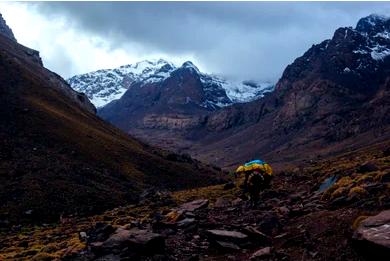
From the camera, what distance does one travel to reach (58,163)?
8425cm

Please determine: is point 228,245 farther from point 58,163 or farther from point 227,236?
point 58,163

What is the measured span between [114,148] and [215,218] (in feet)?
274

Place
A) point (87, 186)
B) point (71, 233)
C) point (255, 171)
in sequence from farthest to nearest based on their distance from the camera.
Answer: point (87, 186) → point (71, 233) → point (255, 171)

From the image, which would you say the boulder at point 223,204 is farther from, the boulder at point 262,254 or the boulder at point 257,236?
the boulder at point 262,254

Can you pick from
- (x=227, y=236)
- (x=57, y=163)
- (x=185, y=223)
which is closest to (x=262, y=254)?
(x=227, y=236)

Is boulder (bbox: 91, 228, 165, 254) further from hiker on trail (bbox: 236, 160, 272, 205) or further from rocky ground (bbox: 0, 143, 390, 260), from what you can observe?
hiker on trail (bbox: 236, 160, 272, 205)

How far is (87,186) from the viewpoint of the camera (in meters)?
75.4

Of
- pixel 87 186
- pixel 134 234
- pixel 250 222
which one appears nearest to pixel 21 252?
pixel 134 234

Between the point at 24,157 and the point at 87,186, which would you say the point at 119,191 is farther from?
the point at 24,157

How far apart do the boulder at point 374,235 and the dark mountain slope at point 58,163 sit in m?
45.3

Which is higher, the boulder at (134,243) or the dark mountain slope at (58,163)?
the dark mountain slope at (58,163)

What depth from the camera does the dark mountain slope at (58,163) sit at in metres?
65.8

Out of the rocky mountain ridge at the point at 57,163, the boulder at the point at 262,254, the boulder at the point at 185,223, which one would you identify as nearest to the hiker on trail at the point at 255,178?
the boulder at the point at 185,223

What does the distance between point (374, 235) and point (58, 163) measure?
7069 centimetres
